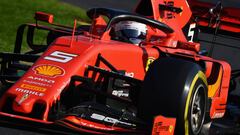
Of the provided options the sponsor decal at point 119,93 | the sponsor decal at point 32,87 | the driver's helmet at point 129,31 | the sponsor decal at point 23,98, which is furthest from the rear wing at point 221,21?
the sponsor decal at point 23,98

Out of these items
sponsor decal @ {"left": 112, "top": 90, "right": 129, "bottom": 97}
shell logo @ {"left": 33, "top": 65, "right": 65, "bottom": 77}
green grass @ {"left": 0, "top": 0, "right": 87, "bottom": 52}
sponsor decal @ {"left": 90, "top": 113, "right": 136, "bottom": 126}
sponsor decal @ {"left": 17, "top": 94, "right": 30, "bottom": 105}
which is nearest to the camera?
sponsor decal @ {"left": 17, "top": 94, "right": 30, "bottom": 105}

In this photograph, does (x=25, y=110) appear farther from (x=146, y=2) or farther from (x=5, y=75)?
(x=146, y=2)

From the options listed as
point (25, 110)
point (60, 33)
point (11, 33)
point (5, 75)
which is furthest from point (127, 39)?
point (11, 33)

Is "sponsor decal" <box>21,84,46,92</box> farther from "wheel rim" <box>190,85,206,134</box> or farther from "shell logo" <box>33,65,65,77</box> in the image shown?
"wheel rim" <box>190,85,206,134</box>

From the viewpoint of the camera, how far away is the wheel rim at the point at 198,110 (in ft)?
18.7

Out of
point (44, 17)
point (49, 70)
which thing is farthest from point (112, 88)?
point (44, 17)

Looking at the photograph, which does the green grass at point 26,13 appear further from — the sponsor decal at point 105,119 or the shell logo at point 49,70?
the sponsor decal at point 105,119

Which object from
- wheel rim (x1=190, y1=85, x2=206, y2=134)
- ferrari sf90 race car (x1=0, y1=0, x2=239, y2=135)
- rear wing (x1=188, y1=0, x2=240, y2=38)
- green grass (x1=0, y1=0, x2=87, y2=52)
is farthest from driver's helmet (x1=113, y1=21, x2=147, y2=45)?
green grass (x1=0, y1=0, x2=87, y2=52)

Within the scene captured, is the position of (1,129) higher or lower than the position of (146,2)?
lower

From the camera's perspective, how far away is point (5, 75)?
638 centimetres

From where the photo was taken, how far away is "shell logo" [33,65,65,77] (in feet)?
18.5

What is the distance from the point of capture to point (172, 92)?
5367 millimetres

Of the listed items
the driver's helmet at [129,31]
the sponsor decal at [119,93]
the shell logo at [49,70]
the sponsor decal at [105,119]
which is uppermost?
the driver's helmet at [129,31]

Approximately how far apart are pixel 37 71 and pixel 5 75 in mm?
817
